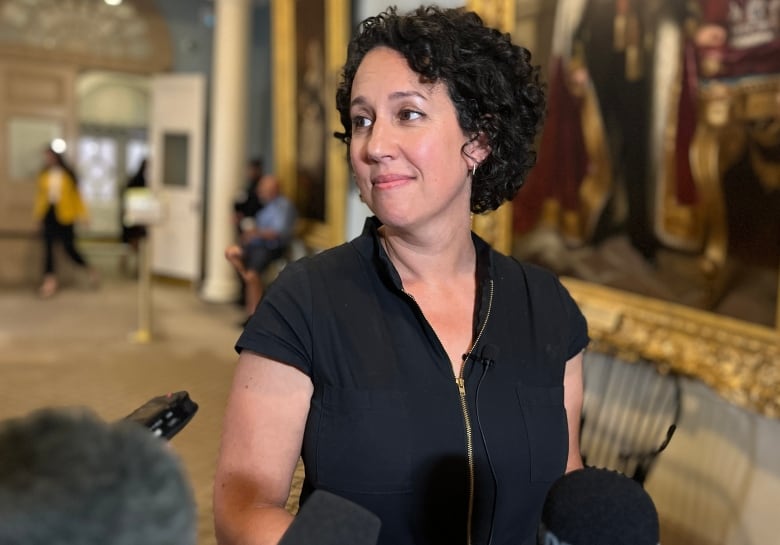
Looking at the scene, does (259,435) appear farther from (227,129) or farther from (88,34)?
(88,34)

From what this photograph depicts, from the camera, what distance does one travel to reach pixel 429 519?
127cm

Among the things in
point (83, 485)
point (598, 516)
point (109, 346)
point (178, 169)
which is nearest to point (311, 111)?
point (109, 346)

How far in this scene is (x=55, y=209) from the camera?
383 inches

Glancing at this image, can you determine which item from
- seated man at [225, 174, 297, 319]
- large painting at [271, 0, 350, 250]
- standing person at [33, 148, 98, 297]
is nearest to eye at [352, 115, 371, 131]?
large painting at [271, 0, 350, 250]

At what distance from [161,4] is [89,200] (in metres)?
7.23

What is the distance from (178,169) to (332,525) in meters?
10.4

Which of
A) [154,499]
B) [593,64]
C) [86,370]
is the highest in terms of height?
[593,64]

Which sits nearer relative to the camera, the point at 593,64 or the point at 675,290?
the point at 675,290

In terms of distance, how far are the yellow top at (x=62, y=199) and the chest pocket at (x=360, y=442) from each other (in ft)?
30.4

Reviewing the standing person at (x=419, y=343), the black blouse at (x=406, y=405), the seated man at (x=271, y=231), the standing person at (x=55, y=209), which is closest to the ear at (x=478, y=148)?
the standing person at (x=419, y=343)

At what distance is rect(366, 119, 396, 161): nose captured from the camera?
1.34 m

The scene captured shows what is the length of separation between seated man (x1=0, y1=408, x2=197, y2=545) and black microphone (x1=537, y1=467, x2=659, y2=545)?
0.36 m

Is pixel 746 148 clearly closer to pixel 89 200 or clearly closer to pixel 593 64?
pixel 593 64

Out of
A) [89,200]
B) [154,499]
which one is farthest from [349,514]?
[89,200]
